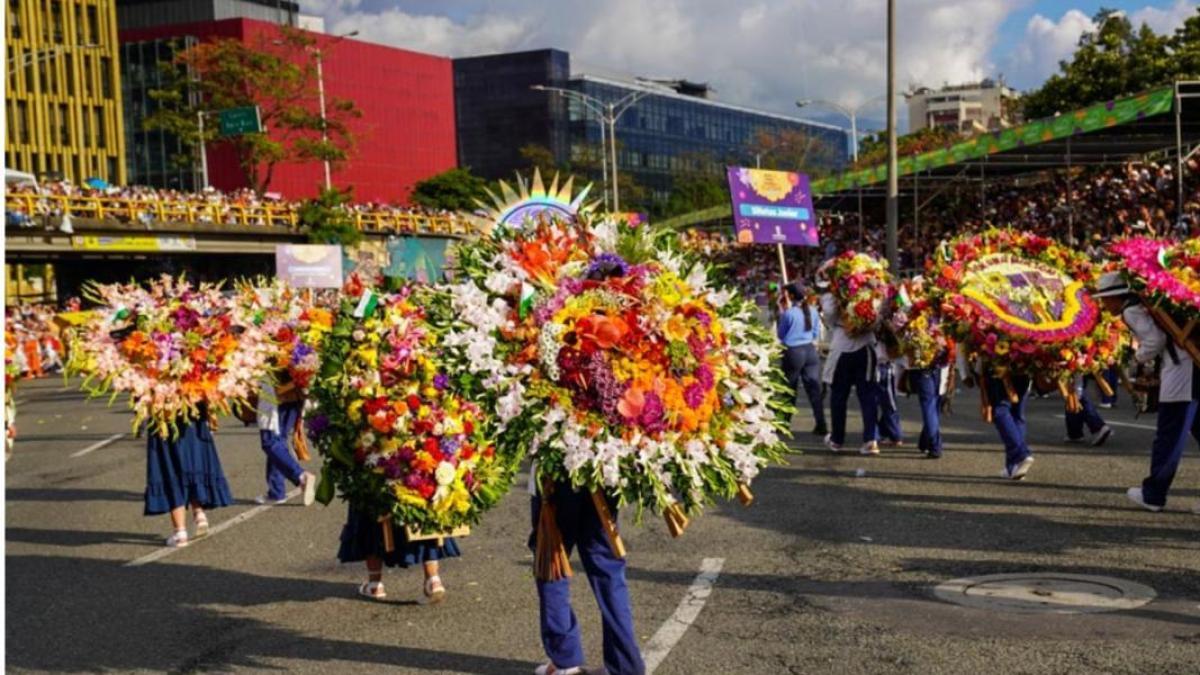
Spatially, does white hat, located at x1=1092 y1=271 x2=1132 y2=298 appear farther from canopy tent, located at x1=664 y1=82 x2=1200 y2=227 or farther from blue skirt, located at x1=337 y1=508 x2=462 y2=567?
canopy tent, located at x1=664 y1=82 x2=1200 y2=227

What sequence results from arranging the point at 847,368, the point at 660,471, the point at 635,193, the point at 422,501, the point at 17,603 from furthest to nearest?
the point at 635,193 → the point at 847,368 → the point at 17,603 → the point at 422,501 → the point at 660,471

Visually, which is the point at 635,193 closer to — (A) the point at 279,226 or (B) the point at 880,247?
(A) the point at 279,226

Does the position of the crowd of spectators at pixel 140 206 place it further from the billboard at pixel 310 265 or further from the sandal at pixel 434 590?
the sandal at pixel 434 590

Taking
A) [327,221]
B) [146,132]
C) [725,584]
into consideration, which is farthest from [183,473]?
[146,132]

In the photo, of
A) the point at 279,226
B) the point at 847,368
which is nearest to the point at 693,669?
the point at 847,368

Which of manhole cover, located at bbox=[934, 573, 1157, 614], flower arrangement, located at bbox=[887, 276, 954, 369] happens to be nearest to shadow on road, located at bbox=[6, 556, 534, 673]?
manhole cover, located at bbox=[934, 573, 1157, 614]

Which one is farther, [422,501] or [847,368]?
[847,368]

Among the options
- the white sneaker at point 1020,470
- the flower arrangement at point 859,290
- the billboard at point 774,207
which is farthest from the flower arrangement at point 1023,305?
the billboard at point 774,207

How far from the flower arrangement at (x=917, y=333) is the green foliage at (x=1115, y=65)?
31.3 metres

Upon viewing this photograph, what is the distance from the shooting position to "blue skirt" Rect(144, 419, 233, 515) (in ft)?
35.0

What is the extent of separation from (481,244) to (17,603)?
4.43m

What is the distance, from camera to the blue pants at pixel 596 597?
6.20 metres

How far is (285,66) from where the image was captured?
2596 inches

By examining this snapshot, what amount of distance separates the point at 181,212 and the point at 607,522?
5040cm
